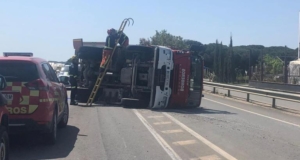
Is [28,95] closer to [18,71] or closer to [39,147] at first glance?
[18,71]

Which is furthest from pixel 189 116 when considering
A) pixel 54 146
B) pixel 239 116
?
pixel 54 146

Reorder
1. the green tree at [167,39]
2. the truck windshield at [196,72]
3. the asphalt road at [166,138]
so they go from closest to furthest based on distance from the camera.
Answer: the asphalt road at [166,138] → the truck windshield at [196,72] → the green tree at [167,39]

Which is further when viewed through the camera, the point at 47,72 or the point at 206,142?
the point at 206,142

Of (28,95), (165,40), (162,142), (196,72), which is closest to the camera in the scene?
(28,95)

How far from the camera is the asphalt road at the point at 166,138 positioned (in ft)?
32.2

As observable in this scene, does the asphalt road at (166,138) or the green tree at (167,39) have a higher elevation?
the green tree at (167,39)

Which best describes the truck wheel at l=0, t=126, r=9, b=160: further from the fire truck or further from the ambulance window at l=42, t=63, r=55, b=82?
the fire truck

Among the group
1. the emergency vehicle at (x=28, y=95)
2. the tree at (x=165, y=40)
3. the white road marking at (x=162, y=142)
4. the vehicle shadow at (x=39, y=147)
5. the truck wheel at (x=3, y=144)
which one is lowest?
the vehicle shadow at (x=39, y=147)

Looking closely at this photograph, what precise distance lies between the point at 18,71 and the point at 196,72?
37.8ft

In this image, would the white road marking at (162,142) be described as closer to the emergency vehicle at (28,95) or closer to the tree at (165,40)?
the emergency vehicle at (28,95)

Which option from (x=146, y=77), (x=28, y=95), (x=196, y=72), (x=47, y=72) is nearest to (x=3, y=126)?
(x=28, y=95)

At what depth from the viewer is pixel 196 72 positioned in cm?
2069

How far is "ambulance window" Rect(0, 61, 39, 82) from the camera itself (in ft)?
32.5

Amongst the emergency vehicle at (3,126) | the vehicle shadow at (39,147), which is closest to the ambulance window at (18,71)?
the vehicle shadow at (39,147)
